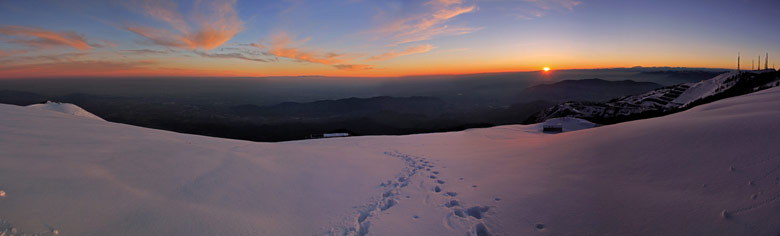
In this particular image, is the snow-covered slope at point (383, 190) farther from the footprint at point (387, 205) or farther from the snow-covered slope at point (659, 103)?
the snow-covered slope at point (659, 103)

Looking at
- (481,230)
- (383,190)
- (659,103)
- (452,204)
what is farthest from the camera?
(659,103)

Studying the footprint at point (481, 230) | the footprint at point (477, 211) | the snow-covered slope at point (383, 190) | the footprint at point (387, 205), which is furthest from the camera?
the footprint at point (387, 205)

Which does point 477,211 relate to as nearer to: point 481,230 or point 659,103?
point 481,230

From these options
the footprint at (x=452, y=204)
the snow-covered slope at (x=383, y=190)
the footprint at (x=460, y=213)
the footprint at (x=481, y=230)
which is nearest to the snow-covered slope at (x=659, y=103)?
the snow-covered slope at (x=383, y=190)

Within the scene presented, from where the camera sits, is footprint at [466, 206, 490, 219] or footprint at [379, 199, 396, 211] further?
footprint at [379, 199, 396, 211]

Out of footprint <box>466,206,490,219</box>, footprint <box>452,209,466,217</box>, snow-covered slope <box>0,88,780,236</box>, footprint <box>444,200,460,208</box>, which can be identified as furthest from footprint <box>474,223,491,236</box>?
footprint <box>444,200,460,208</box>

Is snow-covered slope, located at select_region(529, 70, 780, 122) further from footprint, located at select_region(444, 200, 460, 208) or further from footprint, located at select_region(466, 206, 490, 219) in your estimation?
footprint, located at select_region(466, 206, 490, 219)

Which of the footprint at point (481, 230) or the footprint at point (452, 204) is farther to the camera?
the footprint at point (452, 204)

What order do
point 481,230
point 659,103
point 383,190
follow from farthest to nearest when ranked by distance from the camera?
point 659,103 < point 383,190 < point 481,230

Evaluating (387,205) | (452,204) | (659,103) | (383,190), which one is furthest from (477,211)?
(659,103)
